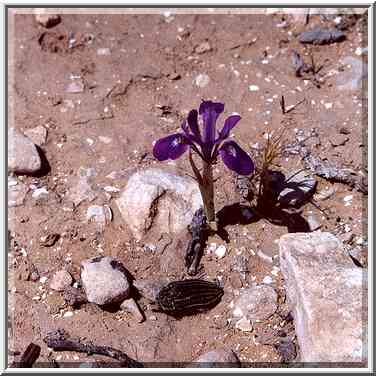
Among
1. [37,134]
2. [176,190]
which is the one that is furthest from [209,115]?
[37,134]

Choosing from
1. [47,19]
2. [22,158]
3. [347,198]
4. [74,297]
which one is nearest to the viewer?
[74,297]

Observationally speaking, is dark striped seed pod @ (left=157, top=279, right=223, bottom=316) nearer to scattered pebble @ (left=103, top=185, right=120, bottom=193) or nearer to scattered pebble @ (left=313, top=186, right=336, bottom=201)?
scattered pebble @ (left=103, top=185, right=120, bottom=193)

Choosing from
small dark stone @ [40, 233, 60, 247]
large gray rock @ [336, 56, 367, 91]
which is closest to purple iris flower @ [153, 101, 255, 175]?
small dark stone @ [40, 233, 60, 247]

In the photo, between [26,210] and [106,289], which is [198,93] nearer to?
[26,210]

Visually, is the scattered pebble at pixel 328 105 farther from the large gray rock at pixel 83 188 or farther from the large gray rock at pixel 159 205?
the large gray rock at pixel 83 188

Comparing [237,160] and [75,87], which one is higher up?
[75,87]

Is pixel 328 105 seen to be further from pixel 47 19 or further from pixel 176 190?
pixel 47 19

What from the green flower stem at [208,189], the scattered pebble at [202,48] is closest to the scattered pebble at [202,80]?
the scattered pebble at [202,48]
